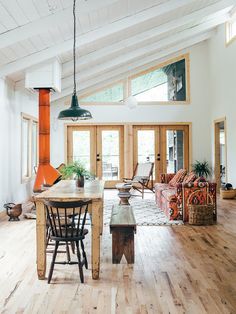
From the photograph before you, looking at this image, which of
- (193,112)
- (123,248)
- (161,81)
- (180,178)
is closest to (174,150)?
(193,112)

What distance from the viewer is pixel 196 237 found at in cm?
502

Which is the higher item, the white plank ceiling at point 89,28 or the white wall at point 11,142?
the white plank ceiling at point 89,28

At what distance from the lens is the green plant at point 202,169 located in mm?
10438

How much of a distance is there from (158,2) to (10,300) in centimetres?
500

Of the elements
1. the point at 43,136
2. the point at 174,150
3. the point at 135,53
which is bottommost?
the point at 174,150

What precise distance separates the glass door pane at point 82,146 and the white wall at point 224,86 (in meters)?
3.77

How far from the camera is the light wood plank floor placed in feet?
9.25

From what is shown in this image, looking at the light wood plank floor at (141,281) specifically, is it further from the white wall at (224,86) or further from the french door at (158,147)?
the french door at (158,147)

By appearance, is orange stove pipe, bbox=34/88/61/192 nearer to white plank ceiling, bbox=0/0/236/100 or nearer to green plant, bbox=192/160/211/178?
white plank ceiling, bbox=0/0/236/100

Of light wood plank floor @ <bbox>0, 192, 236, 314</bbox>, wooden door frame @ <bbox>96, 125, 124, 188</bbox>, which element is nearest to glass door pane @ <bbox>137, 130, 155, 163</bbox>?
wooden door frame @ <bbox>96, 125, 124, 188</bbox>

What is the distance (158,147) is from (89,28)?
18.2 ft

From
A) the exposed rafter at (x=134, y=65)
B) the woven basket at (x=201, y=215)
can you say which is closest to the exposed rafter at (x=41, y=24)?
the woven basket at (x=201, y=215)

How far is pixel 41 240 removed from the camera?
11.3 feet

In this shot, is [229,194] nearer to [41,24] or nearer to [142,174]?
[142,174]
